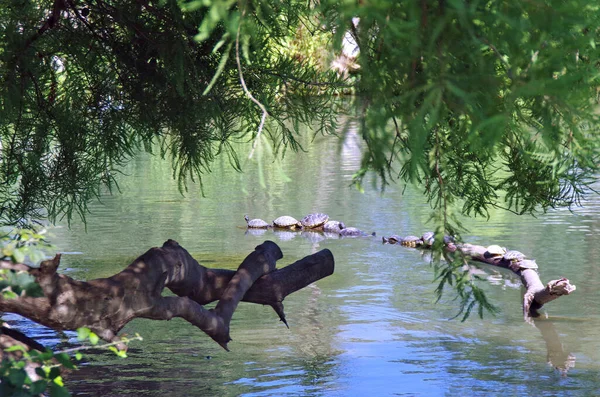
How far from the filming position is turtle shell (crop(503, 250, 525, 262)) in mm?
9141

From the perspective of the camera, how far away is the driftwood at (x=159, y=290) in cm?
349

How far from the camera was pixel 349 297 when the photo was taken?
8.20 meters

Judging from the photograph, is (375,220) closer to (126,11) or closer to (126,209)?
(126,209)

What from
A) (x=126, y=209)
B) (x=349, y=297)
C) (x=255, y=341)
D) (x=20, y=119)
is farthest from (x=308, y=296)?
(x=126, y=209)

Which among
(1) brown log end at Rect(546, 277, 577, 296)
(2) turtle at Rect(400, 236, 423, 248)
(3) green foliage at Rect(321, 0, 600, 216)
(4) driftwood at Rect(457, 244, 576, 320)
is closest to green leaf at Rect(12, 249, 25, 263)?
(3) green foliage at Rect(321, 0, 600, 216)

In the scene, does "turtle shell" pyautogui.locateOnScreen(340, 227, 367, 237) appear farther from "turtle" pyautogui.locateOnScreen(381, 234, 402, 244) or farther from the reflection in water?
the reflection in water

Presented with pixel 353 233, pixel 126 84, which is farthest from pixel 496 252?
pixel 126 84

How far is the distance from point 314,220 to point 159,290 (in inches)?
303

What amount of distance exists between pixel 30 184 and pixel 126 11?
1280 mm

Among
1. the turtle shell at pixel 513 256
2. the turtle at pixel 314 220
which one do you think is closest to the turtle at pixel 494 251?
the turtle shell at pixel 513 256

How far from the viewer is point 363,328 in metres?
7.20

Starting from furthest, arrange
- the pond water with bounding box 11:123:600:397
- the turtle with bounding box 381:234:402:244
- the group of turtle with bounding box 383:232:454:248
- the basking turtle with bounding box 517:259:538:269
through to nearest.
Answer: the turtle with bounding box 381:234:402:244
the group of turtle with bounding box 383:232:454:248
the basking turtle with bounding box 517:259:538:269
the pond water with bounding box 11:123:600:397

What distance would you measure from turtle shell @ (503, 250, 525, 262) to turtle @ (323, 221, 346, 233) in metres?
2.71

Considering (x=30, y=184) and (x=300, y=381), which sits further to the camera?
(x=300, y=381)
